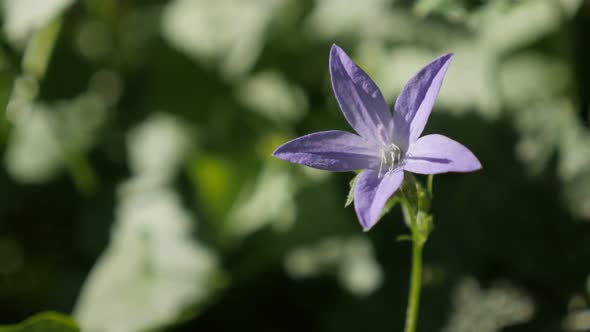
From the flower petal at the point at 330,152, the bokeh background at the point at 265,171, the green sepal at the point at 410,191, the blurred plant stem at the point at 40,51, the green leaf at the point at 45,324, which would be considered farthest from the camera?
the blurred plant stem at the point at 40,51

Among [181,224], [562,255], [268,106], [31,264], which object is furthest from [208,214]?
[562,255]

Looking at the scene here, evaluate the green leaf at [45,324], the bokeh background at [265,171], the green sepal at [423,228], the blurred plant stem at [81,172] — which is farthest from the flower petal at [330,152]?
the blurred plant stem at [81,172]

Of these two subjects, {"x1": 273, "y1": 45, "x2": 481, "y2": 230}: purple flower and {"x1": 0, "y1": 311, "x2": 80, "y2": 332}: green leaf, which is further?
{"x1": 0, "y1": 311, "x2": 80, "y2": 332}: green leaf

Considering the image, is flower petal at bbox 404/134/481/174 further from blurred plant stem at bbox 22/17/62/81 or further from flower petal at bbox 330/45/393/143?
blurred plant stem at bbox 22/17/62/81

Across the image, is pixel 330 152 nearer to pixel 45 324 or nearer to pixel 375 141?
pixel 375 141

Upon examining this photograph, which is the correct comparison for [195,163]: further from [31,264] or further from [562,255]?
[562,255]

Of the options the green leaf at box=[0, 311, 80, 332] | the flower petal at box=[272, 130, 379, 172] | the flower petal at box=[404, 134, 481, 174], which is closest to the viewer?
the flower petal at box=[404, 134, 481, 174]

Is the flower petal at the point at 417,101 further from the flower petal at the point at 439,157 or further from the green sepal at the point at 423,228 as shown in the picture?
the green sepal at the point at 423,228

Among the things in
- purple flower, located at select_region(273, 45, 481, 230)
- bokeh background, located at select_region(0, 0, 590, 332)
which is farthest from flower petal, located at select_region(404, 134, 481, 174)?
bokeh background, located at select_region(0, 0, 590, 332)
